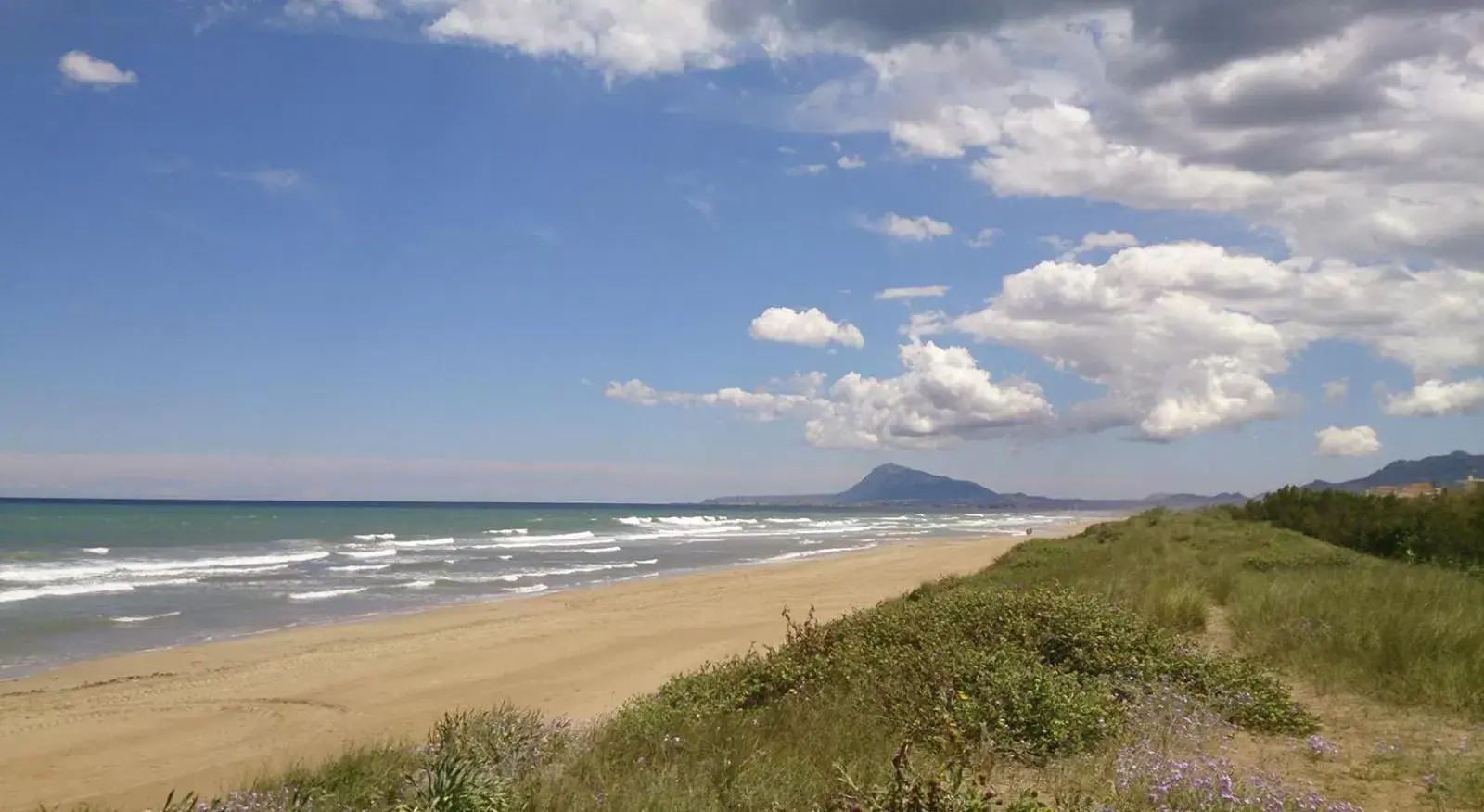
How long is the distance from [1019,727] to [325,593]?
23.8m

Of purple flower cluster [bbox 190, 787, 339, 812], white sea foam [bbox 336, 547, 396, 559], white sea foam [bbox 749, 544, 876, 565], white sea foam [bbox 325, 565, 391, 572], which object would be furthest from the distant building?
white sea foam [bbox 336, 547, 396, 559]

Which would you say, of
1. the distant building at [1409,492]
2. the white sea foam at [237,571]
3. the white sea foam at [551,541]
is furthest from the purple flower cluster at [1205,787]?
the white sea foam at [551,541]

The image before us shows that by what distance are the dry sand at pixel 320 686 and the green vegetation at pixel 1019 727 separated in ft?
A: 10.6

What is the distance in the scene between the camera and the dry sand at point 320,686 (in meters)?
9.95

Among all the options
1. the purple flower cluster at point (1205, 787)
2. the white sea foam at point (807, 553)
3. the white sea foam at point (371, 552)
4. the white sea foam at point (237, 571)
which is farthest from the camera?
the white sea foam at point (371, 552)

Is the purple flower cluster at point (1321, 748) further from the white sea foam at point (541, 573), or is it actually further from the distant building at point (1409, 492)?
the white sea foam at point (541, 573)

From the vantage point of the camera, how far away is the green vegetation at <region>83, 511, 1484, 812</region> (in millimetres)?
4973

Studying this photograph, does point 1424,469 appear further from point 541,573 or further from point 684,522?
point 541,573

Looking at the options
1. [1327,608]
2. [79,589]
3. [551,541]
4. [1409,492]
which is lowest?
[551,541]

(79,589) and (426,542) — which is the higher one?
(79,589)

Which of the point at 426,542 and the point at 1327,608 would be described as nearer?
the point at 1327,608

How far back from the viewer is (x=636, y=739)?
616 cm

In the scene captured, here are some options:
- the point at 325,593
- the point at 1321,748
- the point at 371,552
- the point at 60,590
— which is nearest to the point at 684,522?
the point at 371,552

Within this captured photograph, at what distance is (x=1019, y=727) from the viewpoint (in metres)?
6.22
